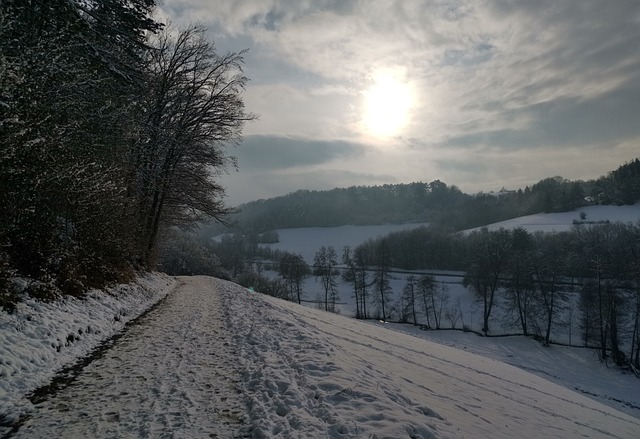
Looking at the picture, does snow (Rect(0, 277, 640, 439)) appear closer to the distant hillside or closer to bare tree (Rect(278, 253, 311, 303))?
bare tree (Rect(278, 253, 311, 303))

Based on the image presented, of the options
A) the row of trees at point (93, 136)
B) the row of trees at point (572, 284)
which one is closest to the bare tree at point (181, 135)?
the row of trees at point (93, 136)

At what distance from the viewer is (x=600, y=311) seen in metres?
35.7

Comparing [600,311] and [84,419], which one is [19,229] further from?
[600,311]

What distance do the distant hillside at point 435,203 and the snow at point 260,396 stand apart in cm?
11802

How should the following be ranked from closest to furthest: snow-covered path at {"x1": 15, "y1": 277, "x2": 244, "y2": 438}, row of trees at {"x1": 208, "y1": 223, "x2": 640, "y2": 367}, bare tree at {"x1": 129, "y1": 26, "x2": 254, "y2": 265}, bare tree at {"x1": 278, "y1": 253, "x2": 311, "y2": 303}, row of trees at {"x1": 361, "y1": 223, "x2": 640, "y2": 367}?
snow-covered path at {"x1": 15, "y1": 277, "x2": 244, "y2": 438} < bare tree at {"x1": 129, "y1": 26, "x2": 254, "y2": 265} < row of trees at {"x1": 361, "y1": 223, "x2": 640, "y2": 367} < row of trees at {"x1": 208, "y1": 223, "x2": 640, "y2": 367} < bare tree at {"x1": 278, "y1": 253, "x2": 311, "y2": 303}

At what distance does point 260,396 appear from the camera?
16.3 ft

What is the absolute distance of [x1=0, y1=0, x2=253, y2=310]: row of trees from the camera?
671 cm

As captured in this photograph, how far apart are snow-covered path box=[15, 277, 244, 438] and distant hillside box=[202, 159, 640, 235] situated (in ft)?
389

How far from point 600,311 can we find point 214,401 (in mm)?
43847

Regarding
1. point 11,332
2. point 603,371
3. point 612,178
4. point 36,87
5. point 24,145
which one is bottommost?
point 603,371

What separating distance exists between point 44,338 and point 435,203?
18235 centimetres

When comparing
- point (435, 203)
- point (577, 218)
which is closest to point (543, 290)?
point (577, 218)

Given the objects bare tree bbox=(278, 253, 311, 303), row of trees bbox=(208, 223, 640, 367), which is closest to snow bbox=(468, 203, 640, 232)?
row of trees bbox=(208, 223, 640, 367)

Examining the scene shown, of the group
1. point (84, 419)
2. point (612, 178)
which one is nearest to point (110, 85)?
point (84, 419)
